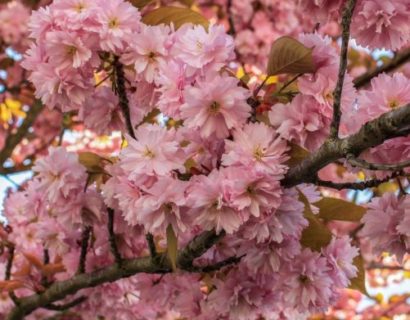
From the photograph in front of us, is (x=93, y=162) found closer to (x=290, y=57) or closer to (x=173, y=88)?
(x=173, y=88)

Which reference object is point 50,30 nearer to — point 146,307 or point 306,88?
point 306,88

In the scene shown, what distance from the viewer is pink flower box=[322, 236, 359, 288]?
5.09 feet

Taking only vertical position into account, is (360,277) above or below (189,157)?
below

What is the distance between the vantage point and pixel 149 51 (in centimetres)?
143

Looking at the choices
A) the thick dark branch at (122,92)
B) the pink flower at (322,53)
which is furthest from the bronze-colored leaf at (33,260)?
the pink flower at (322,53)

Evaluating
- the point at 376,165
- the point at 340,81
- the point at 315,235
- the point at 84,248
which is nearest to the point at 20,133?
the point at 84,248

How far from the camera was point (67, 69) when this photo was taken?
1.45 m

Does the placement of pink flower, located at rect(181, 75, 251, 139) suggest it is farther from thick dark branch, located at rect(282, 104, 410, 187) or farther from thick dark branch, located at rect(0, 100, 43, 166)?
thick dark branch, located at rect(0, 100, 43, 166)

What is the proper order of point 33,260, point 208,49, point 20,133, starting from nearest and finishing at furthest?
point 208,49, point 33,260, point 20,133

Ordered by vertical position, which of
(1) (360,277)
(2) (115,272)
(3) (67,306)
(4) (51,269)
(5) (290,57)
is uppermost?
(5) (290,57)

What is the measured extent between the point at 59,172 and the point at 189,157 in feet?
1.51

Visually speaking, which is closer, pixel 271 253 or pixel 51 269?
pixel 271 253

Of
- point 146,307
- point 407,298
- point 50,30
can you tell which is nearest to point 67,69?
point 50,30

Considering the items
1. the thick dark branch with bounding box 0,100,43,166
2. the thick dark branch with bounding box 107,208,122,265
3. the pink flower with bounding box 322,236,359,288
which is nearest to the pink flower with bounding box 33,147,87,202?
the thick dark branch with bounding box 107,208,122,265
